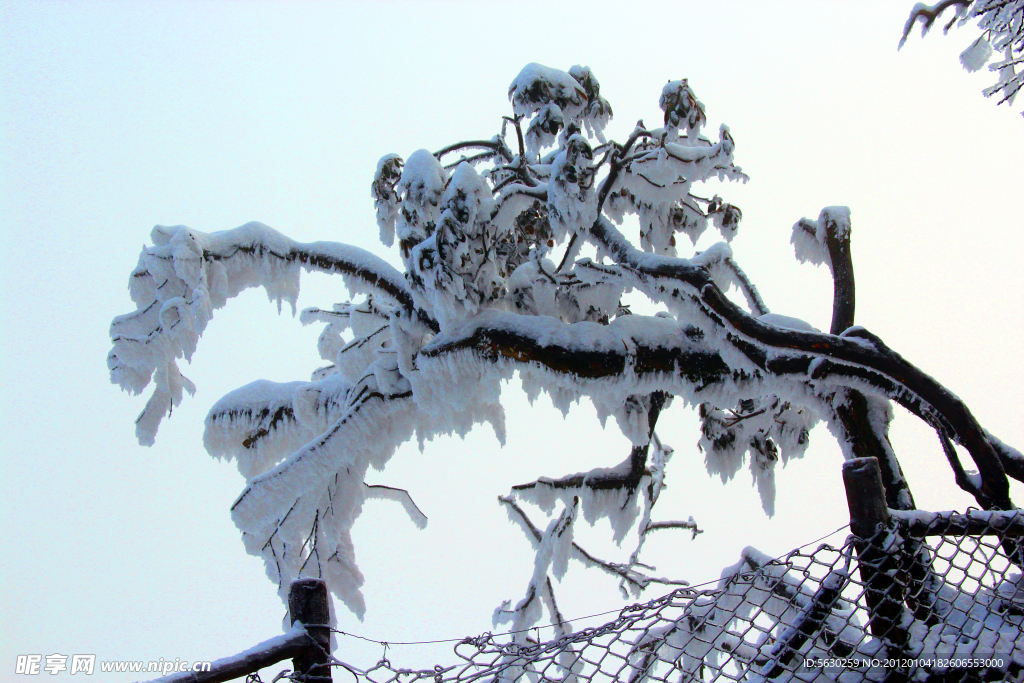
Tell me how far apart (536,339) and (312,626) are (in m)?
3.08

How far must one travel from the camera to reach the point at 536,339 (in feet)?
16.0

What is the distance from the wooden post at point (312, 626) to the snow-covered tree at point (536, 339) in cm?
292

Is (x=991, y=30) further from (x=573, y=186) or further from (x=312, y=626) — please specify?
(x=312, y=626)

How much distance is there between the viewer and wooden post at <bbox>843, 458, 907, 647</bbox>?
191 centimetres

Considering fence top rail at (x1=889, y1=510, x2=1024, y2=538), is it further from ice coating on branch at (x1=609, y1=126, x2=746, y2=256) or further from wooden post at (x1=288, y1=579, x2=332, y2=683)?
ice coating on branch at (x1=609, y1=126, x2=746, y2=256)

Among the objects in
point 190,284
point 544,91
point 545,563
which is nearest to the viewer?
point 190,284

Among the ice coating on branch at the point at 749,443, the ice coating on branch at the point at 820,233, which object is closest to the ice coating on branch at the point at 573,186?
the ice coating on branch at the point at 820,233

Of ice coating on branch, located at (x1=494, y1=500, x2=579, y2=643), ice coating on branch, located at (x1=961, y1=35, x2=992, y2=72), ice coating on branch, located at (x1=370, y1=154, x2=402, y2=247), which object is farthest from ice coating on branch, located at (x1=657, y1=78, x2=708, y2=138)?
ice coating on branch, located at (x1=494, y1=500, x2=579, y2=643)

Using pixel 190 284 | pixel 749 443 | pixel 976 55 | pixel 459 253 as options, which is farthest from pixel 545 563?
pixel 976 55

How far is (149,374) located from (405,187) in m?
2.75

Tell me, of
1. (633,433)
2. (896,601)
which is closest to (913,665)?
(896,601)

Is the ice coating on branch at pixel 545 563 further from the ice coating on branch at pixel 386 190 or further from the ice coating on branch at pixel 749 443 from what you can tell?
the ice coating on branch at pixel 386 190

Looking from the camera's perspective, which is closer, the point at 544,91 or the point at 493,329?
the point at 493,329

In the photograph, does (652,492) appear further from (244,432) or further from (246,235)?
(246,235)
